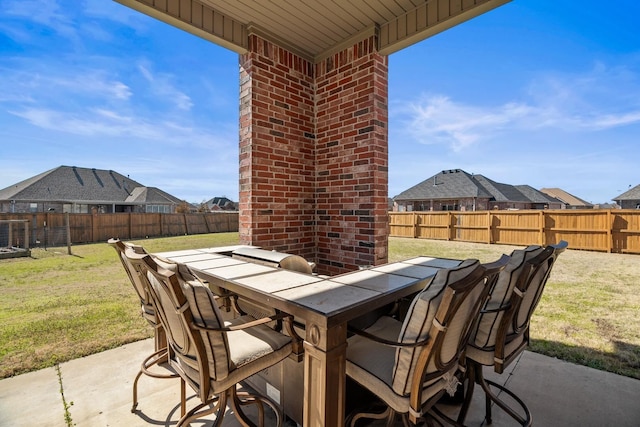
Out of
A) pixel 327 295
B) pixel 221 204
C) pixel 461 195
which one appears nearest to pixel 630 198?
pixel 461 195

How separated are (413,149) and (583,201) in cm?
4085

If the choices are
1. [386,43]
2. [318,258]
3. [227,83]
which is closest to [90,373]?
[318,258]

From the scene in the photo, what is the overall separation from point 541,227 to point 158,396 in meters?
12.8

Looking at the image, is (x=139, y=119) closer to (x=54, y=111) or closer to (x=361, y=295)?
(x=54, y=111)

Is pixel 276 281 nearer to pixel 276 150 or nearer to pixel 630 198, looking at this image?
pixel 276 150

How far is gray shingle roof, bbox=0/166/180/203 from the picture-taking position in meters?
17.5

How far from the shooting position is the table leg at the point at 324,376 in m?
1.18

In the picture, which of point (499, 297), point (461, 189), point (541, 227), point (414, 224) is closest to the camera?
point (499, 297)

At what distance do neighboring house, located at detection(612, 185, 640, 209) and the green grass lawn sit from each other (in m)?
20.0

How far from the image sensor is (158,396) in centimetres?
201

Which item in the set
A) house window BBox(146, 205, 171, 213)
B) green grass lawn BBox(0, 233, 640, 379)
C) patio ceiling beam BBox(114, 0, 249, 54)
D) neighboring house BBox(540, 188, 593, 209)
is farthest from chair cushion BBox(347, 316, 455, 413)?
neighboring house BBox(540, 188, 593, 209)

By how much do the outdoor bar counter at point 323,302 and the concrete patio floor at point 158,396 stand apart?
0.74 metres

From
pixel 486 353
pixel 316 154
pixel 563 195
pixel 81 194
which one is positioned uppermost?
pixel 563 195

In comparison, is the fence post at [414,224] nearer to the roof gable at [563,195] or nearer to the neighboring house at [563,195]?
the neighboring house at [563,195]
